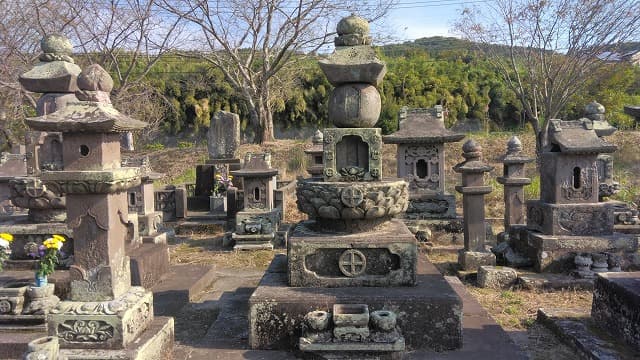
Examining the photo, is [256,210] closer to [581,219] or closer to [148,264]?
[148,264]

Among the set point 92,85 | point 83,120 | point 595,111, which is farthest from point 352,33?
point 595,111

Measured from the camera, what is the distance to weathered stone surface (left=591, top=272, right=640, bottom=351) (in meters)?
4.30

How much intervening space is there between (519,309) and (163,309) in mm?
4858

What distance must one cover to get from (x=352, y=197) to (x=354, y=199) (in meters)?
0.03

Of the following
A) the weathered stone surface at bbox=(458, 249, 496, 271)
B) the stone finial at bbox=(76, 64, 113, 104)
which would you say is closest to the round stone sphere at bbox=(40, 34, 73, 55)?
A: the stone finial at bbox=(76, 64, 113, 104)

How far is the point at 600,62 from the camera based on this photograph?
17.7 m

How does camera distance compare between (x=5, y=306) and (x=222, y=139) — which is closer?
(x=5, y=306)

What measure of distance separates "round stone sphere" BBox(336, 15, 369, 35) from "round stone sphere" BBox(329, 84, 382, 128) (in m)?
0.60

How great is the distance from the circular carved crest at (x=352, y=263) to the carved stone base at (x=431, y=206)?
7.07 meters

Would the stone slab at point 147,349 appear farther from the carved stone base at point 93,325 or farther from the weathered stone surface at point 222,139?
the weathered stone surface at point 222,139

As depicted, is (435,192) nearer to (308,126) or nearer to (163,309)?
(163,309)

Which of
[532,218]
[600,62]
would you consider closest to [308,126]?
[600,62]

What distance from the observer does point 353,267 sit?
4.61m

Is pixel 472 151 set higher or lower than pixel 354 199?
higher
